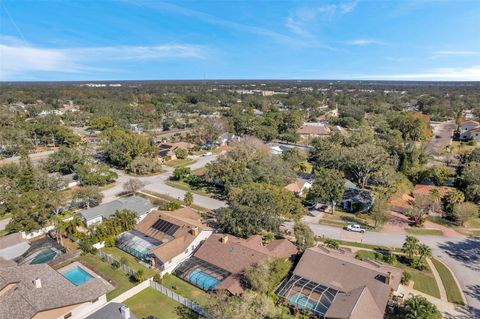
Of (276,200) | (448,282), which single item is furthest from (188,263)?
(448,282)

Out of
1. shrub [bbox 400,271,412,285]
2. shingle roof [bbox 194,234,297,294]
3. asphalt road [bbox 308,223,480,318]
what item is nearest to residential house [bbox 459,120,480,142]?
asphalt road [bbox 308,223,480,318]

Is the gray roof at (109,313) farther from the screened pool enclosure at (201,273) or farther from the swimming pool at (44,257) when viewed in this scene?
the swimming pool at (44,257)

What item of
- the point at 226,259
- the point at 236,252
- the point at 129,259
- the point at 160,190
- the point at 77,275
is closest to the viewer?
the point at 77,275

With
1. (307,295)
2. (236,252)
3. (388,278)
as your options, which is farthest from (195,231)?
(388,278)

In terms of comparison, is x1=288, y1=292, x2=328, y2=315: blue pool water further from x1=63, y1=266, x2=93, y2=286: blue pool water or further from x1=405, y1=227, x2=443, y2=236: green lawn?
x1=405, y1=227, x2=443, y2=236: green lawn

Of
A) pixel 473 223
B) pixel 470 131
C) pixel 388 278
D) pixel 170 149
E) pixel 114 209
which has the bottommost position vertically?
pixel 473 223

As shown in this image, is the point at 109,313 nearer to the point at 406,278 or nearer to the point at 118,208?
the point at 118,208
